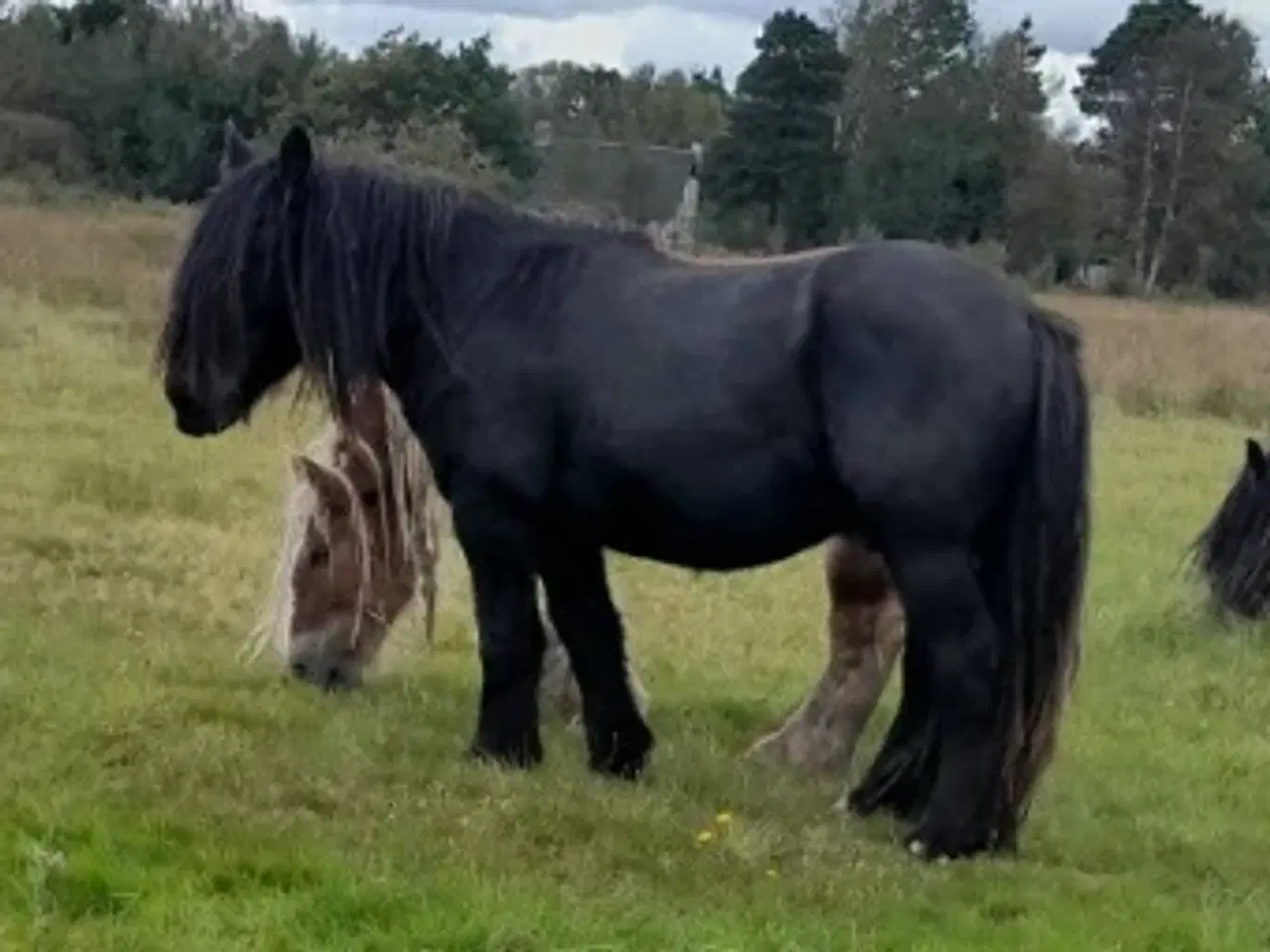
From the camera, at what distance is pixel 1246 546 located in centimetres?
1117

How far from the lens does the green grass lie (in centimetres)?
516

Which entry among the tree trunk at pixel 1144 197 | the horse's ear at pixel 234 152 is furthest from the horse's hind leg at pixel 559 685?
the tree trunk at pixel 1144 197

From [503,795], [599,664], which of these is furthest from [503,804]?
[599,664]

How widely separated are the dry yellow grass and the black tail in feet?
52.7

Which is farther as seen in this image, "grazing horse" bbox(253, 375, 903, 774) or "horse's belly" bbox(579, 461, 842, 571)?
"grazing horse" bbox(253, 375, 903, 774)

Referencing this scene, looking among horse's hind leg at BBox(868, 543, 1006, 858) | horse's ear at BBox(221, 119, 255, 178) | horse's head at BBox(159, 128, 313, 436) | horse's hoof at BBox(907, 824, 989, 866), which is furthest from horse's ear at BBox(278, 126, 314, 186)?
horse's hoof at BBox(907, 824, 989, 866)

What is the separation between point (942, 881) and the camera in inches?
232

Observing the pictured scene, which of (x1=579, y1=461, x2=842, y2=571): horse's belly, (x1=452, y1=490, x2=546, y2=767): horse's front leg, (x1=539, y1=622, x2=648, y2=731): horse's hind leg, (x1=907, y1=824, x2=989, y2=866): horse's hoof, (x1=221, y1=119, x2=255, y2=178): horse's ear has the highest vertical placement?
(x1=221, y1=119, x2=255, y2=178): horse's ear

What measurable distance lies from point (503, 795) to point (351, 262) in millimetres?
1655

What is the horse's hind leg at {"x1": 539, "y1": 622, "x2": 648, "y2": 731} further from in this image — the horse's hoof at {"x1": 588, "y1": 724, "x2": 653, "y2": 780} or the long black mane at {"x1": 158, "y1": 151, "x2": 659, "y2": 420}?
the long black mane at {"x1": 158, "y1": 151, "x2": 659, "y2": 420}

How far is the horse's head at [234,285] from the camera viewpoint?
6438mm

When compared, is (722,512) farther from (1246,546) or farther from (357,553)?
(1246,546)

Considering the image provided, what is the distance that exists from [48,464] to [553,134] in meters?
43.2

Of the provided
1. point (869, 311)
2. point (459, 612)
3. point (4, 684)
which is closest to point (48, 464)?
point (459, 612)
